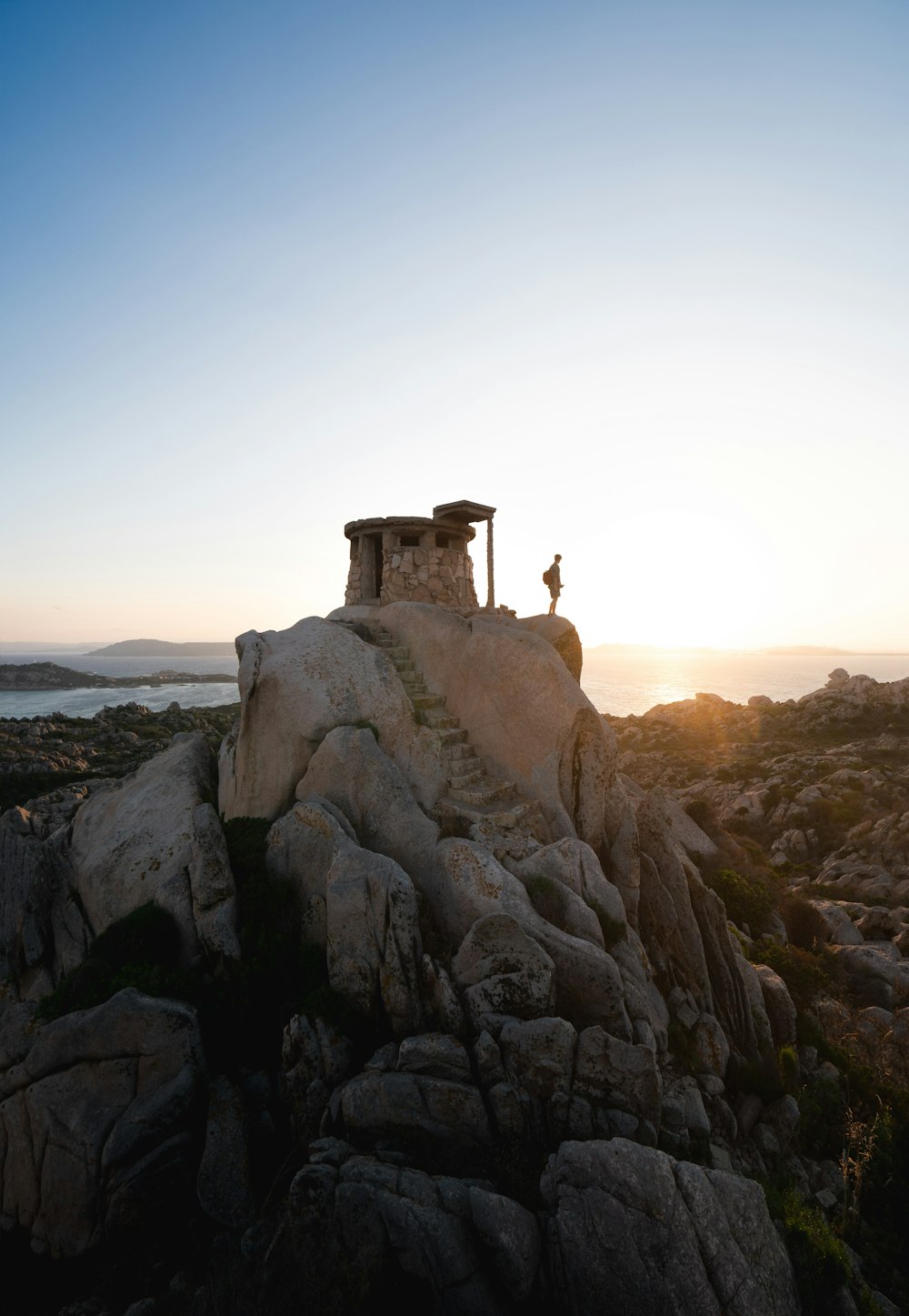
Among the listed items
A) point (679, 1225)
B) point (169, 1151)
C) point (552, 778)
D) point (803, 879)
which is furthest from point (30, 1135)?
point (803, 879)

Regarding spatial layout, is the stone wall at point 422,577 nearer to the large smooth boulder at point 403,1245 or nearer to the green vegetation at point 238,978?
the green vegetation at point 238,978

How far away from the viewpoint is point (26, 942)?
1541 cm

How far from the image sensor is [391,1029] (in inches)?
447

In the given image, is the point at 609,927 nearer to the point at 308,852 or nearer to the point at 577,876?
the point at 577,876

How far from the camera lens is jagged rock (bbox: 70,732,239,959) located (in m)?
13.6

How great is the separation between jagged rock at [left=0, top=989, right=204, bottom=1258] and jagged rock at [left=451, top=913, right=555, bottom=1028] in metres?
5.19

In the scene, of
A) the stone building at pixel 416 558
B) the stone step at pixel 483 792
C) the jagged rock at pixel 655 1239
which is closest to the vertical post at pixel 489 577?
the stone building at pixel 416 558

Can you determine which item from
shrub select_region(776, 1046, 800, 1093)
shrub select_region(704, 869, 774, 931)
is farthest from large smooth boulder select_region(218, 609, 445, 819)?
shrub select_region(704, 869, 774, 931)

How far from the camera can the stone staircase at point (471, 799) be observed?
14.8m

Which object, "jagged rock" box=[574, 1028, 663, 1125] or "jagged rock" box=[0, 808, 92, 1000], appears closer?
"jagged rock" box=[574, 1028, 663, 1125]

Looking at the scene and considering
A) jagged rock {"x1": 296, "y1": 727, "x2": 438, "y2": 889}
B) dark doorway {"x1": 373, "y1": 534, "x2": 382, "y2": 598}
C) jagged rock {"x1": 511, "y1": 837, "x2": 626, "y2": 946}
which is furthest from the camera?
dark doorway {"x1": 373, "y1": 534, "x2": 382, "y2": 598}

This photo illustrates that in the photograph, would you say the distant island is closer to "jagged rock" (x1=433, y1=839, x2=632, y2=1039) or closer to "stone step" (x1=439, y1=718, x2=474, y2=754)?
"stone step" (x1=439, y1=718, x2=474, y2=754)

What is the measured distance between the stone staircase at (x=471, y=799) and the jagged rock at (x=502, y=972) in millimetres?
2842

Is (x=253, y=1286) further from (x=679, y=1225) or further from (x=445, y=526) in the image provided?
(x=445, y=526)
